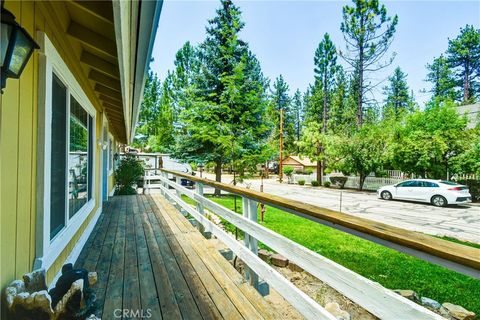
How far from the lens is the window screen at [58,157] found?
2182 mm

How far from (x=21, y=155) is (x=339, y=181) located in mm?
19896

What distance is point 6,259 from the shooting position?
1.36m

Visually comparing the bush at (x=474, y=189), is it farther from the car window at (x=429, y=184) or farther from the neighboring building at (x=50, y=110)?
the neighboring building at (x=50, y=110)

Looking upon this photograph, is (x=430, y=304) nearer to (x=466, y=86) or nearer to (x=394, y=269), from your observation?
(x=394, y=269)

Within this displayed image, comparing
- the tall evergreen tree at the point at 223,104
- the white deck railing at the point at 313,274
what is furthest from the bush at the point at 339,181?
the white deck railing at the point at 313,274

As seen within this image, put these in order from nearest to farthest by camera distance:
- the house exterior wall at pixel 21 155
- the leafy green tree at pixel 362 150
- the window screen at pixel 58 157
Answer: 1. the house exterior wall at pixel 21 155
2. the window screen at pixel 58 157
3. the leafy green tree at pixel 362 150

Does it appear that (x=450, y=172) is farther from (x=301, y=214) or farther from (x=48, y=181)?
(x=48, y=181)

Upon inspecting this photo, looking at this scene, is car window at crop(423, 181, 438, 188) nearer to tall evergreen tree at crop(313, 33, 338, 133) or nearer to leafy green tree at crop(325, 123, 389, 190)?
leafy green tree at crop(325, 123, 389, 190)

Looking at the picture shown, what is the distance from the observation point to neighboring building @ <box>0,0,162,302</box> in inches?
53.9

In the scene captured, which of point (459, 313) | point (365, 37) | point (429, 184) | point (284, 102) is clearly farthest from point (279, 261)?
point (284, 102)

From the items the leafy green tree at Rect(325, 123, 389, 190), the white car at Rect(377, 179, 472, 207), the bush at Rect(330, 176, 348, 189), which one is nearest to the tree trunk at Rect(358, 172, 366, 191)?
the leafy green tree at Rect(325, 123, 389, 190)

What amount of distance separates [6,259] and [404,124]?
18.1 metres

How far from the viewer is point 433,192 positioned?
11.6 meters

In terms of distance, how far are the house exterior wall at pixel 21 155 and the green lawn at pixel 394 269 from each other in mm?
4305
